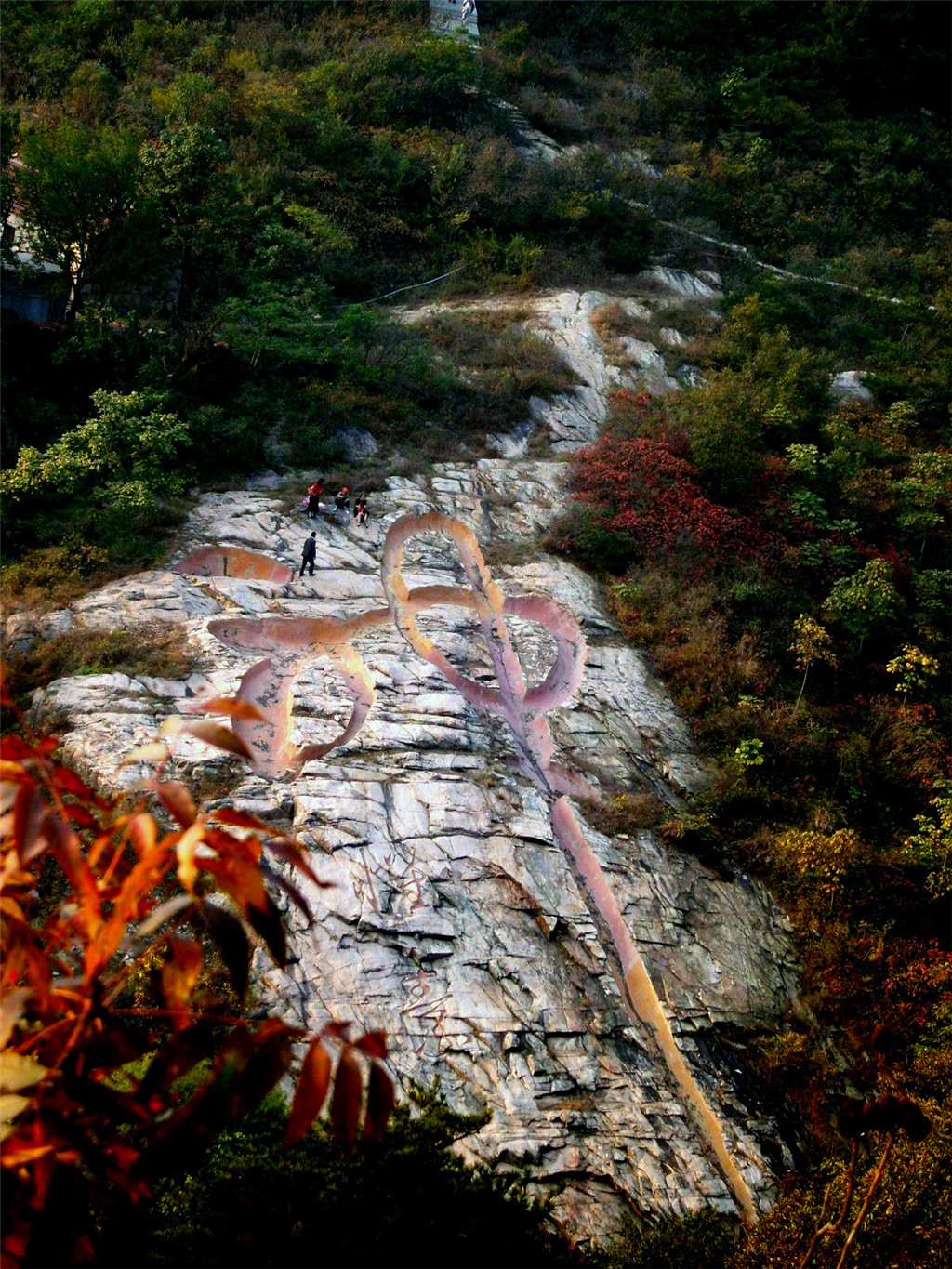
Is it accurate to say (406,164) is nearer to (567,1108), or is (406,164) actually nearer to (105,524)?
(105,524)

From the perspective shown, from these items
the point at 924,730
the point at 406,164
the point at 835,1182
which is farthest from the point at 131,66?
the point at 835,1182

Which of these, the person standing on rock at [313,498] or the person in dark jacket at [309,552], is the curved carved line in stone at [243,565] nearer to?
the person in dark jacket at [309,552]

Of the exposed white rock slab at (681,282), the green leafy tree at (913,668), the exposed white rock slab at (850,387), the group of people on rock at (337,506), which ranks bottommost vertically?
the green leafy tree at (913,668)

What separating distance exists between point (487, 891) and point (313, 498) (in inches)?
319

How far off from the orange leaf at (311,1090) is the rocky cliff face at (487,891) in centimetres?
560

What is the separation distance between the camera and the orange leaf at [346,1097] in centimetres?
284

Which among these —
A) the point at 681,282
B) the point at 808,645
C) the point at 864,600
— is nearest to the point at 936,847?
the point at 808,645

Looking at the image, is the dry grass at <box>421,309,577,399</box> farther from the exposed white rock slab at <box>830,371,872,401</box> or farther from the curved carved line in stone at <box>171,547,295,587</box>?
the curved carved line in stone at <box>171,547,295,587</box>

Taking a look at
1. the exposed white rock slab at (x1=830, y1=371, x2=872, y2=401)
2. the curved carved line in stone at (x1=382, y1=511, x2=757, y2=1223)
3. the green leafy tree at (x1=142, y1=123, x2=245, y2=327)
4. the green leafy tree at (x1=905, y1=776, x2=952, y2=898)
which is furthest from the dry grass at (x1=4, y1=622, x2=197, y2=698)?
the exposed white rock slab at (x1=830, y1=371, x2=872, y2=401)

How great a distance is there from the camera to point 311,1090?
2.83 metres

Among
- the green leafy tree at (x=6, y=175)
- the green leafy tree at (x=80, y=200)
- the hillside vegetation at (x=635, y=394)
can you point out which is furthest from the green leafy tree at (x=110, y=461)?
the green leafy tree at (x=6, y=175)

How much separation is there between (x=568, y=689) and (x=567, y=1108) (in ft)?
21.9

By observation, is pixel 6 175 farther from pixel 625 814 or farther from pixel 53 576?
pixel 625 814

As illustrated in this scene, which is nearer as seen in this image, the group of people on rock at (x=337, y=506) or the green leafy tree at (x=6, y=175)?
the group of people on rock at (x=337, y=506)
